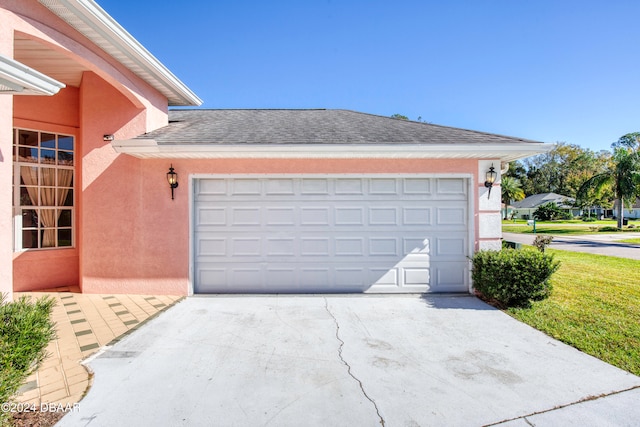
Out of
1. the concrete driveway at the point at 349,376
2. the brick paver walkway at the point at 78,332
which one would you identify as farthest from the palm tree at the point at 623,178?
the brick paver walkway at the point at 78,332

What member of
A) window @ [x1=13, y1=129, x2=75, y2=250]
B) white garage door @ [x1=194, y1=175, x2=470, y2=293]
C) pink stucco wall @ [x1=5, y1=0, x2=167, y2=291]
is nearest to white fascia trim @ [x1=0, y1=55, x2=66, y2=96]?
A: pink stucco wall @ [x1=5, y1=0, x2=167, y2=291]

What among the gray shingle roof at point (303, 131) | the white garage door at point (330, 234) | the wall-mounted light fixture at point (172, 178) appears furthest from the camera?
the white garage door at point (330, 234)

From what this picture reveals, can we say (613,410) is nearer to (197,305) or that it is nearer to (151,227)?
(197,305)

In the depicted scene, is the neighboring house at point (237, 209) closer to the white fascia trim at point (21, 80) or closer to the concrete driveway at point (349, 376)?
the concrete driveway at point (349, 376)

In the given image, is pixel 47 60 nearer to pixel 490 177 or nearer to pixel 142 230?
pixel 142 230

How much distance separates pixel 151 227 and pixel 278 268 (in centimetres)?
281

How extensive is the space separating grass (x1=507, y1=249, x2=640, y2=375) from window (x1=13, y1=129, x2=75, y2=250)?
9.60 m

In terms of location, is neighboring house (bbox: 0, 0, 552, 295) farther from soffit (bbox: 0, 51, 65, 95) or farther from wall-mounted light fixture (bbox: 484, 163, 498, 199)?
soffit (bbox: 0, 51, 65, 95)

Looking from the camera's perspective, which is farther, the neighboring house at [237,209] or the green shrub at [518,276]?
the neighboring house at [237,209]

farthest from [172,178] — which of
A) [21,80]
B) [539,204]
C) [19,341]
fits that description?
[539,204]

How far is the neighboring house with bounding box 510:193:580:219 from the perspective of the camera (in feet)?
138

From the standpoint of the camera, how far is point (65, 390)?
2.81 m

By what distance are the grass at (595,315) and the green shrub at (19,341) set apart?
19.9ft

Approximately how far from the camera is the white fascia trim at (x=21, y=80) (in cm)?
267
